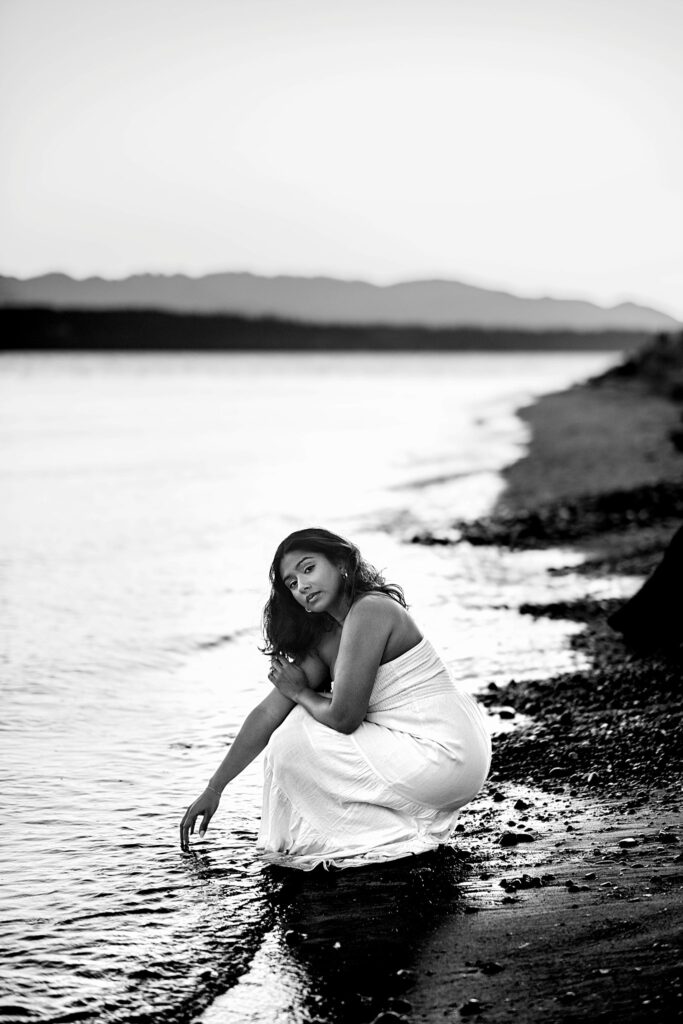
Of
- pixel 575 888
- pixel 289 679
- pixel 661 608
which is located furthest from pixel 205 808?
pixel 661 608

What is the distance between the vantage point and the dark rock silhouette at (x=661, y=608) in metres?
7.41

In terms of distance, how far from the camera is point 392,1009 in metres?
3.61

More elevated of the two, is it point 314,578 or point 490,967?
point 314,578

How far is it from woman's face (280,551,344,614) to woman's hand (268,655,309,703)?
10.2 inches

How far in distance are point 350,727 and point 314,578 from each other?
596 millimetres

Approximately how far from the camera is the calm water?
4.18 m

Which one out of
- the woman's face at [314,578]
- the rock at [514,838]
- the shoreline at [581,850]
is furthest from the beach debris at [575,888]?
the woman's face at [314,578]

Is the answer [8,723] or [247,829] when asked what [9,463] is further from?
[247,829]

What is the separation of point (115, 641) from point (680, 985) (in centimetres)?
711

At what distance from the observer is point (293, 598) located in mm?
4770

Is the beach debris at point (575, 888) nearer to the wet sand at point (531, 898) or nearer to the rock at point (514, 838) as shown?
the wet sand at point (531, 898)

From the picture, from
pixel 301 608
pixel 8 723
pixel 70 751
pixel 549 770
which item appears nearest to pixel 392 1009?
pixel 301 608

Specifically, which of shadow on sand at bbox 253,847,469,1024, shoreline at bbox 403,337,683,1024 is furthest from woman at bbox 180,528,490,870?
shoreline at bbox 403,337,683,1024

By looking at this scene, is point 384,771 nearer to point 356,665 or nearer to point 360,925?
point 356,665
